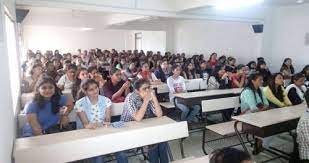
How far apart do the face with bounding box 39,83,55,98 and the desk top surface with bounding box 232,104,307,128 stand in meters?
2.21

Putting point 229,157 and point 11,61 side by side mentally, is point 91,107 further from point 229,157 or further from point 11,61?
point 229,157

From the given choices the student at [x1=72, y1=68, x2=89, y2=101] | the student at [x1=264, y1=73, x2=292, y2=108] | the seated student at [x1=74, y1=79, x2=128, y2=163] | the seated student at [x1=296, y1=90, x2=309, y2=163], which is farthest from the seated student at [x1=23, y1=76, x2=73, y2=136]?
the student at [x1=264, y1=73, x2=292, y2=108]

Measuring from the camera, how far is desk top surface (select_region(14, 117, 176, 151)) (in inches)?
83.6

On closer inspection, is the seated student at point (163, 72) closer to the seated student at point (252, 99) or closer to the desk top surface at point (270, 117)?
the seated student at point (252, 99)

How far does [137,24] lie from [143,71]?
19.3ft

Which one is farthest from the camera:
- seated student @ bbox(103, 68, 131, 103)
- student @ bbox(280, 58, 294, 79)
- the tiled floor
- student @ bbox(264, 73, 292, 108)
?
student @ bbox(280, 58, 294, 79)

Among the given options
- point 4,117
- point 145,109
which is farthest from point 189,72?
point 4,117

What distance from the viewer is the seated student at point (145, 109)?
2.80m

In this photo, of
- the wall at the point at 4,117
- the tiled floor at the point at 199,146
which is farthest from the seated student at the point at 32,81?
the wall at the point at 4,117

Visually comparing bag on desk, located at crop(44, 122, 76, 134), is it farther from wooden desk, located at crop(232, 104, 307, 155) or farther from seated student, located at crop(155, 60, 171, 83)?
seated student, located at crop(155, 60, 171, 83)

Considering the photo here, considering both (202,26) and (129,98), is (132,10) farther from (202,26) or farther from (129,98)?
(202,26)

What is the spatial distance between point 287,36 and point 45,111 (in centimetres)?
712

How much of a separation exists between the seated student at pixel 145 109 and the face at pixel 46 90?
2.94ft

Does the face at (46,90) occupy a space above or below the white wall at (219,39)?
below
